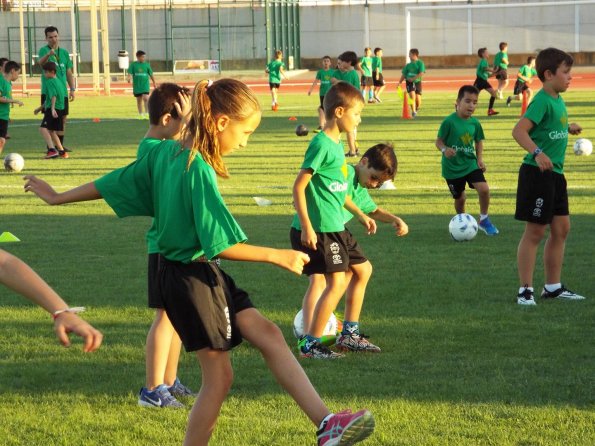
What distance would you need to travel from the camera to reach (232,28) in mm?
58625

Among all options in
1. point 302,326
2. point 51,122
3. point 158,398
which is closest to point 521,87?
point 51,122

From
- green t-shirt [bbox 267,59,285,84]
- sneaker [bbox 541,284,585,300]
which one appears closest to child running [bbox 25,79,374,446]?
sneaker [bbox 541,284,585,300]

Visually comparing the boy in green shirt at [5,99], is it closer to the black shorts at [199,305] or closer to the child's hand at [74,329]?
the black shorts at [199,305]

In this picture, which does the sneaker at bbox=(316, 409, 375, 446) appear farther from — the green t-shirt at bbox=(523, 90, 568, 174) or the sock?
the green t-shirt at bbox=(523, 90, 568, 174)

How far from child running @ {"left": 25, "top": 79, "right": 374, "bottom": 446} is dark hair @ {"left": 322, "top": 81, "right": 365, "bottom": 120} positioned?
197 centimetres

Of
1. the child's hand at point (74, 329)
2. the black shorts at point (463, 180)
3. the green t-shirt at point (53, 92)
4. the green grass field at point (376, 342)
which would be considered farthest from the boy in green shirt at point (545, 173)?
the green t-shirt at point (53, 92)

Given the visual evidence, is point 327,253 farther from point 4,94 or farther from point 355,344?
point 4,94

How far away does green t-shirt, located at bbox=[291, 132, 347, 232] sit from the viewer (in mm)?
6414

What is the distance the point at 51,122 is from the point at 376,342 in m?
13.9

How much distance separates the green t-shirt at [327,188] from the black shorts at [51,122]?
13.9 meters

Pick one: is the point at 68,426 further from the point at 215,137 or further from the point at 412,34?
the point at 412,34

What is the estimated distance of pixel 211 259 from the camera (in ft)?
14.3

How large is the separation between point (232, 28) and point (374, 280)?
2012 inches

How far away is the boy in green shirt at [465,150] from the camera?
11281 millimetres
